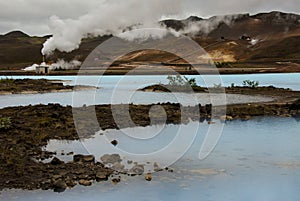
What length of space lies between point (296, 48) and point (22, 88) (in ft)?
412

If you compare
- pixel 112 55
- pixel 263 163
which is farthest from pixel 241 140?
pixel 112 55

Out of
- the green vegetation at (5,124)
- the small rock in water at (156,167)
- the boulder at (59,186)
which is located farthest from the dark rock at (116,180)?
the green vegetation at (5,124)

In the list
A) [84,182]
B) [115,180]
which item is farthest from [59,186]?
[115,180]

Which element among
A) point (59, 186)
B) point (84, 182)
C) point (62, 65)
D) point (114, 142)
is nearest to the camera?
point (59, 186)

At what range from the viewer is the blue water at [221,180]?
11.1m

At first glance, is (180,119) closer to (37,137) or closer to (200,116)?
(200,116)

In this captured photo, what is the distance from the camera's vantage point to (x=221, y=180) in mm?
12555

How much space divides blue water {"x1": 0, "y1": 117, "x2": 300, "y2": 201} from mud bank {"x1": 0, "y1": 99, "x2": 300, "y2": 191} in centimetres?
62

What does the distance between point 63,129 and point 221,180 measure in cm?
970

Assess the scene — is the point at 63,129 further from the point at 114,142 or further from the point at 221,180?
the point at 221,180

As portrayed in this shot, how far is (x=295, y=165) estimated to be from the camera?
46.6ft

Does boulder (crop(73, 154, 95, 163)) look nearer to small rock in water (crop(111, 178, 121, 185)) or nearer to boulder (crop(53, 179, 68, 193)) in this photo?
small rock in water (crop(111, 178, 121, 185))

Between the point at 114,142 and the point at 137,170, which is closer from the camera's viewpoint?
the point at 137,170

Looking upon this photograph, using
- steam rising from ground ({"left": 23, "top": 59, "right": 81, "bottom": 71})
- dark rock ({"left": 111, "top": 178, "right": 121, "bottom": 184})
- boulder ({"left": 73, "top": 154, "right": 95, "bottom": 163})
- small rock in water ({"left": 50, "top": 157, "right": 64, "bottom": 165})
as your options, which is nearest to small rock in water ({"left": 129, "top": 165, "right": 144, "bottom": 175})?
dark rock ({"left": 111, "top": 178, "right": 121, "bottom": 184})
